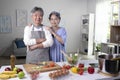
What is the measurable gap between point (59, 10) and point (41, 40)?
18.5ft

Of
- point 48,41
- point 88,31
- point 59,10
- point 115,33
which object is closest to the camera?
point 48,41

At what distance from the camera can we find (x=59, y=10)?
307 inches

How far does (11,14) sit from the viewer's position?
7.18 meters

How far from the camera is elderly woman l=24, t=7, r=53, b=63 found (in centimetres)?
225

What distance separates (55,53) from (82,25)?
574 cm

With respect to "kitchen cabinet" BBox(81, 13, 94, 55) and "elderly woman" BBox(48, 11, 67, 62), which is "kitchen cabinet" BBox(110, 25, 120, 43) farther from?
"elderly woman" BBox(48, 11, 67, 62)

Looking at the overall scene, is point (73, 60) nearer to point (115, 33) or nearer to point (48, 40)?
point (48, 40)

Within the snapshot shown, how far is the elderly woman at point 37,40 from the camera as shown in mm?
2254

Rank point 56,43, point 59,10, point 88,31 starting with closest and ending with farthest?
point 56,43 < point 88,31 < point 59,10

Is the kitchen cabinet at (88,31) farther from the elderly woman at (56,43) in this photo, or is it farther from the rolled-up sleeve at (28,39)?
the rolled-up sleeve at (28,39)

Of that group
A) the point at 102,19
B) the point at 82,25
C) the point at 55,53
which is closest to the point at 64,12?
the point at 82,25

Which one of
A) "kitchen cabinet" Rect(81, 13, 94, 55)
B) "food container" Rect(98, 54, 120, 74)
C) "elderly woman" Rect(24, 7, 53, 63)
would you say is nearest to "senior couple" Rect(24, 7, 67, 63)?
"elderly woman" Rect(24, 7, 53, 63)

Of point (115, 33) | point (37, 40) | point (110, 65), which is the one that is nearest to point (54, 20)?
point (37, 40)

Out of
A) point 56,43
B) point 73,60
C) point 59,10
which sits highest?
point 59,10
